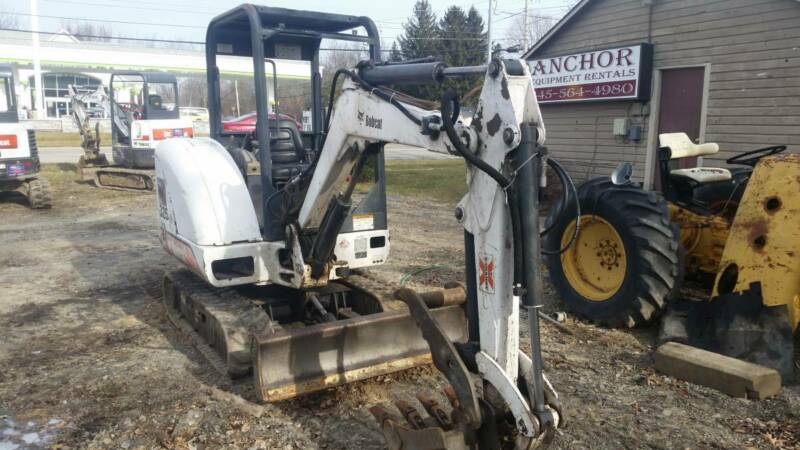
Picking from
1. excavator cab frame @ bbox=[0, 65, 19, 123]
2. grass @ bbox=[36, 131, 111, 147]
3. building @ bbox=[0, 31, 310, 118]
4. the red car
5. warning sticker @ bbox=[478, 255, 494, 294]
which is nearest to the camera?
warning sticker @ bbox=[478, 255, 494, 294]

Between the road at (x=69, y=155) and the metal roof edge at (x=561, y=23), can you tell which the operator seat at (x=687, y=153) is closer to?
the metal roof edge at (x=561, y=23)

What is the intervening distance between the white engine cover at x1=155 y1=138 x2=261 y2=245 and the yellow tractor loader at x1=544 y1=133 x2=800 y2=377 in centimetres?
237

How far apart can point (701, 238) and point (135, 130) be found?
1361 centimetres

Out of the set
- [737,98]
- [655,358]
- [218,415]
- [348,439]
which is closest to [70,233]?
[218,415]

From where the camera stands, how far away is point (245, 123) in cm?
561

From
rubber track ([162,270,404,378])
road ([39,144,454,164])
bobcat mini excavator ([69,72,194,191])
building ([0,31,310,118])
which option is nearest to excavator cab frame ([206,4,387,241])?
rubber track ([162,270,404,378])

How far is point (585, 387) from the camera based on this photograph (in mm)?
4680

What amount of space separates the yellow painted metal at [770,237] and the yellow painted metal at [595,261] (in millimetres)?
868

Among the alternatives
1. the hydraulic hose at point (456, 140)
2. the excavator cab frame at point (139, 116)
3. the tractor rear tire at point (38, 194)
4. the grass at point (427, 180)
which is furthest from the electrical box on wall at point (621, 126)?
the tractor rear tire at point (38, 194)

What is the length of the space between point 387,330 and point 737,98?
28.5 feet

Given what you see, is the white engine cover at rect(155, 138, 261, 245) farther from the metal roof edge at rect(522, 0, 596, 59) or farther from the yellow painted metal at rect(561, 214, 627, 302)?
the metal roof edge at rect(522, 0, 596, 59)

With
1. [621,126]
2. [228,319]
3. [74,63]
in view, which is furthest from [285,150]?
[74,63]

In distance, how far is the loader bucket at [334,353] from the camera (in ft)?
13.9

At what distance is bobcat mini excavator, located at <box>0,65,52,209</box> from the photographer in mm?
12086
